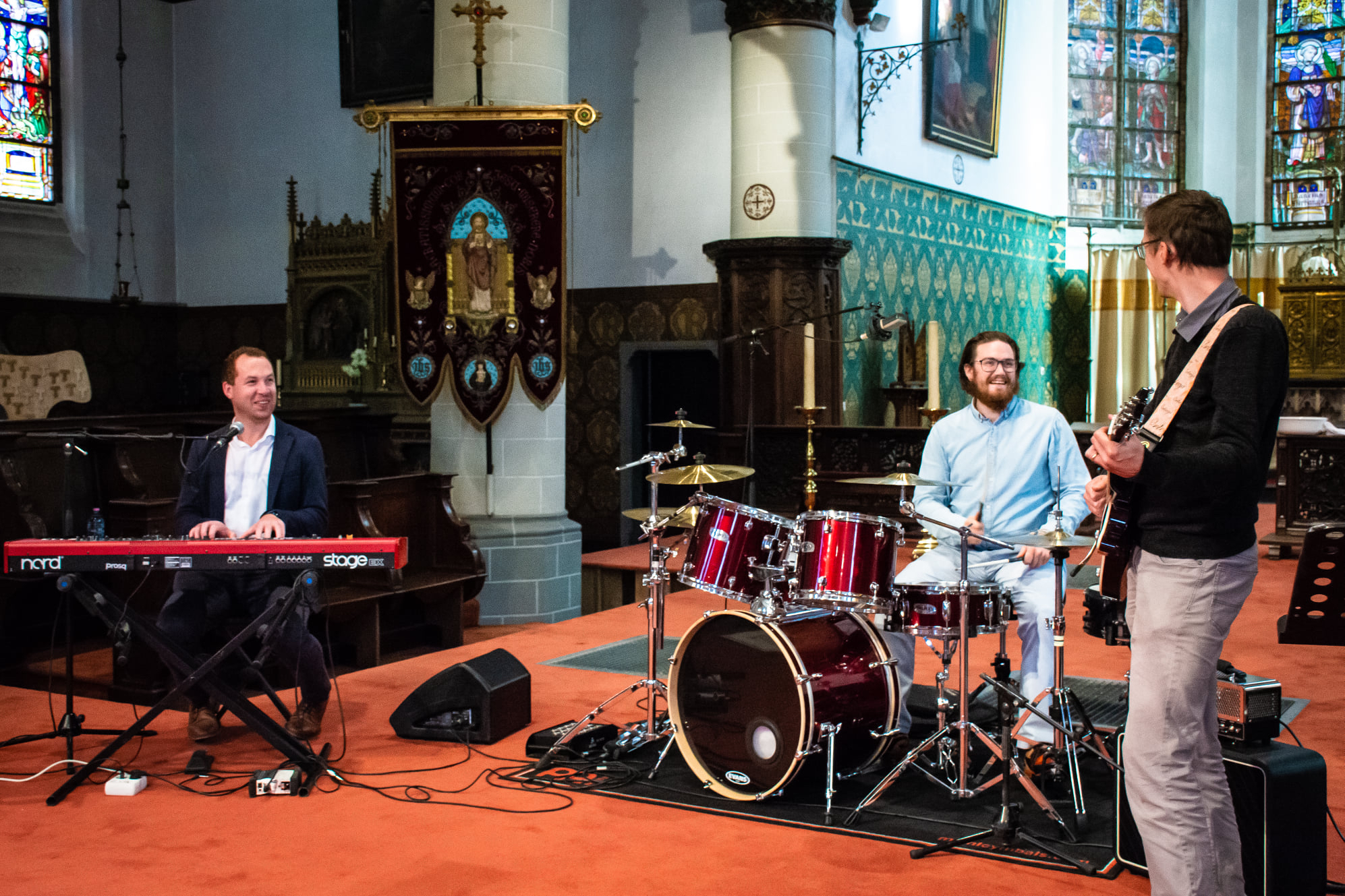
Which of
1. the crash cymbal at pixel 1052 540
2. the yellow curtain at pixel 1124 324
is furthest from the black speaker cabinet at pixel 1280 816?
the yellow curtain at pixel 1124 324

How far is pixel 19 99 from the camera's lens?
13766 millimetres

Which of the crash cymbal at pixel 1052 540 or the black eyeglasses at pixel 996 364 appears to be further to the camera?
the black eyeglasses at pixel 996 364

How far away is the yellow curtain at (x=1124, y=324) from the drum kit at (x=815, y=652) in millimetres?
12418

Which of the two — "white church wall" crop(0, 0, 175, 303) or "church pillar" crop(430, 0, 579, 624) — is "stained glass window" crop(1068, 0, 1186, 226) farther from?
"white church wall" crop(0, 0, 175, 303)

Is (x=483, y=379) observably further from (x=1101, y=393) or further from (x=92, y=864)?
(x=1101, y=393)

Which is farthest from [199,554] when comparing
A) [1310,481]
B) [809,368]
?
[1310,481]

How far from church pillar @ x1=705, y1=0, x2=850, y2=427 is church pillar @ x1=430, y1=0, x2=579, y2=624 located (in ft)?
9.14

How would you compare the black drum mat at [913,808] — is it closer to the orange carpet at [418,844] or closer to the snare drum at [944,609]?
the orange carpet at [418,844]

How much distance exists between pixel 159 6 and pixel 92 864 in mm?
13314

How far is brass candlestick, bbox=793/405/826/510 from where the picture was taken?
9.90 metres

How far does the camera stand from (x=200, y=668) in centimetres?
427

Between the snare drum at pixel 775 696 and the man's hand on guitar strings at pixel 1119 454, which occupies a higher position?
the man's hand on guitar strings at pixel 1119 454

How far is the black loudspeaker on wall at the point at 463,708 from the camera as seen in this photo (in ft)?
16.2

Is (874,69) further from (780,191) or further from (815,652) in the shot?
(815,652)
